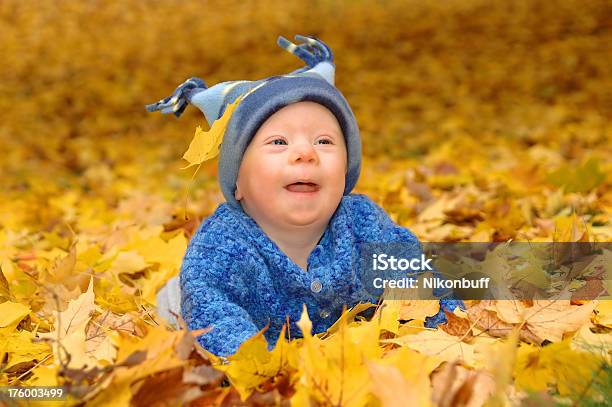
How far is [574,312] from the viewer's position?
1.41 meters

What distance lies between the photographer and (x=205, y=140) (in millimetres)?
1578

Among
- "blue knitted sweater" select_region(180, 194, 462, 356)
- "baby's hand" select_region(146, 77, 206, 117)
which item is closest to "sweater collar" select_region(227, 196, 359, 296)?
"blue knitted sweater" select_region(180, 194, 462, 356)

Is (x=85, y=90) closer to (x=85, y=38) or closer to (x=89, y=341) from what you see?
(x=85, y=38)

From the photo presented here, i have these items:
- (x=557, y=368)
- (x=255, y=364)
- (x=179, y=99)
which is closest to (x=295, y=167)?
(x=179, y=99)

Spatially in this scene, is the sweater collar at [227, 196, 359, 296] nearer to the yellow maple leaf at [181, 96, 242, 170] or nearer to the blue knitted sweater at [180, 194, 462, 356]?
the blue knitted sweater at [180, 194, 462, 356]

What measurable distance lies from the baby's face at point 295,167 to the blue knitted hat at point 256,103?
3 cm

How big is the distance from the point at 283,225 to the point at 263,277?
5.4 inches

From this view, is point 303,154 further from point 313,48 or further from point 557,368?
point 557,368

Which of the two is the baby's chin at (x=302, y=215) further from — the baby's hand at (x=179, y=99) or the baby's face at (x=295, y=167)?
the baby's hand at (x=179, y=99)

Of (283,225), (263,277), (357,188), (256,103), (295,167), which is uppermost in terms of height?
(256,103)

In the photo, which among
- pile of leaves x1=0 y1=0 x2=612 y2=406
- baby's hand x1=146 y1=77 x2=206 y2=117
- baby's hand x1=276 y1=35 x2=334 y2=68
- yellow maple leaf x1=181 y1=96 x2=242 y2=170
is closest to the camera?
pile of leaves x1=0 y1=0 x2=612 y2=406

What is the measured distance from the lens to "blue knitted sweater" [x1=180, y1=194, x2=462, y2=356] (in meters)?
1.58

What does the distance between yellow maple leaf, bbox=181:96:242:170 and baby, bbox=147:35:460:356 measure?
0.06 metres

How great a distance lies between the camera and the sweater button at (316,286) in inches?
64.4
